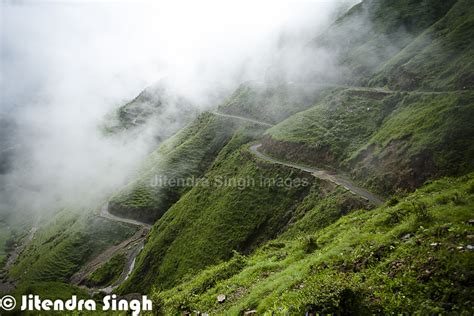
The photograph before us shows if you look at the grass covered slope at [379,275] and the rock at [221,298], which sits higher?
the grass covered slope at [379,275]

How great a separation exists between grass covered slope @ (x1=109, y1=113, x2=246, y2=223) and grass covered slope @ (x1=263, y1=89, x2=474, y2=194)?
218 ft

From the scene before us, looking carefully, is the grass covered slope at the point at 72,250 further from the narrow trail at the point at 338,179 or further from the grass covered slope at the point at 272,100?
the narrow trail at the point at 338,179

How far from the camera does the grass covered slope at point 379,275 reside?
11742 mm

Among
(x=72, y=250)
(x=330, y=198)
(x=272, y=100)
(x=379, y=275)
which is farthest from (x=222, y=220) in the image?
(x=72, y=250)

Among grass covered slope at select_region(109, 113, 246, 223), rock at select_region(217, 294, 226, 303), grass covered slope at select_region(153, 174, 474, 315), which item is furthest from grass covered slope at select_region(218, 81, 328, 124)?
rock at select_region(217, 294, 226, 303)

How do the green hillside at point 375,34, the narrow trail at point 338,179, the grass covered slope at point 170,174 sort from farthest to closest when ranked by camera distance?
the grass covered slope at point 170,174 → the green hillside at point 375,34 → the narrow trail at point 338,179

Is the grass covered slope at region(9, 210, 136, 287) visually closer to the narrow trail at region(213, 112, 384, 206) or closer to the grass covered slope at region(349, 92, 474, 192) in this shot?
the narrow trail at region(213, 112, 384, 206)

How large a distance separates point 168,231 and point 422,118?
Answer: 85.0 meters

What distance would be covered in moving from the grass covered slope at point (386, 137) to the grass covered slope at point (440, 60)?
5822 millimetres

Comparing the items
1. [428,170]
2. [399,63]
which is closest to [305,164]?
[428,170]

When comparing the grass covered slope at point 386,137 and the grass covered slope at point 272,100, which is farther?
the grass covered slope at point 272,100

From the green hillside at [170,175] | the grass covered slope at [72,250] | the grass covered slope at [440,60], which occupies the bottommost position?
the grass covered slope at [72,250]

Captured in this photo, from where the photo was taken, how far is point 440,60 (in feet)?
257

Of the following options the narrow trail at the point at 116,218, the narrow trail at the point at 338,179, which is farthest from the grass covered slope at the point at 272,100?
the narrow trail at the point at 116,218
